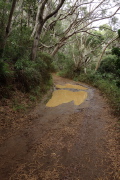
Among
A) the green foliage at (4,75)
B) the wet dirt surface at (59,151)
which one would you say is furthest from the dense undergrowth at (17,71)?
the wet dirt surface at (59,151)

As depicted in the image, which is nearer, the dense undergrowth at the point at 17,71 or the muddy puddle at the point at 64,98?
the dense undergrowth at the point at 17,71

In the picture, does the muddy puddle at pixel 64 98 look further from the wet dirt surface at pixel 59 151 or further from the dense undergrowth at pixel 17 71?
the wet dirt surface at pixel 59 151

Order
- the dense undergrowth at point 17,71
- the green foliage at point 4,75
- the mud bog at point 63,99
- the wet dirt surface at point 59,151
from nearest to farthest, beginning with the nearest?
1. the wet dirt surface at point 59,151
2. the green foliage at point 4,75
3. the dense undergrowth at point 17,71
4. the mud bog at point 63,99

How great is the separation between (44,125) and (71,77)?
14.0 meters

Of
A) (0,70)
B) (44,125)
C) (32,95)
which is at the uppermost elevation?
(0,70)

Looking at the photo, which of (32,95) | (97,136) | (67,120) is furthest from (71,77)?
(97,136)

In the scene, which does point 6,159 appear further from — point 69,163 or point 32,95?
point 32,95

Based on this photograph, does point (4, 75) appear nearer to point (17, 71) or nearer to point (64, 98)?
point (17, 71)

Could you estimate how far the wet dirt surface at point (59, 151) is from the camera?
253 cm

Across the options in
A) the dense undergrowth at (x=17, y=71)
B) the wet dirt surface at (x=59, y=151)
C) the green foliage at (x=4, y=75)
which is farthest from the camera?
the dense undergrowth at (x=17, y=71)

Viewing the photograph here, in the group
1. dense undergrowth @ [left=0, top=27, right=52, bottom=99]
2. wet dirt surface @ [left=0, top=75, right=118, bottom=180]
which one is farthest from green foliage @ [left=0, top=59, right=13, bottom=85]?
wet dirt surface @ [left=0, top=75, right=118, bottom=180]

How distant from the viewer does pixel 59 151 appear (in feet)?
10.7

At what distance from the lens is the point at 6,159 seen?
282 centimetres

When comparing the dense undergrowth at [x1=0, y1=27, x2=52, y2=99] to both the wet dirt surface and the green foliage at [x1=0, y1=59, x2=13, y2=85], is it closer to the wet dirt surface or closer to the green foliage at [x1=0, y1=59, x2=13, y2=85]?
the green foliage at [x1=0, y1=59, x2=13, y2=85]
